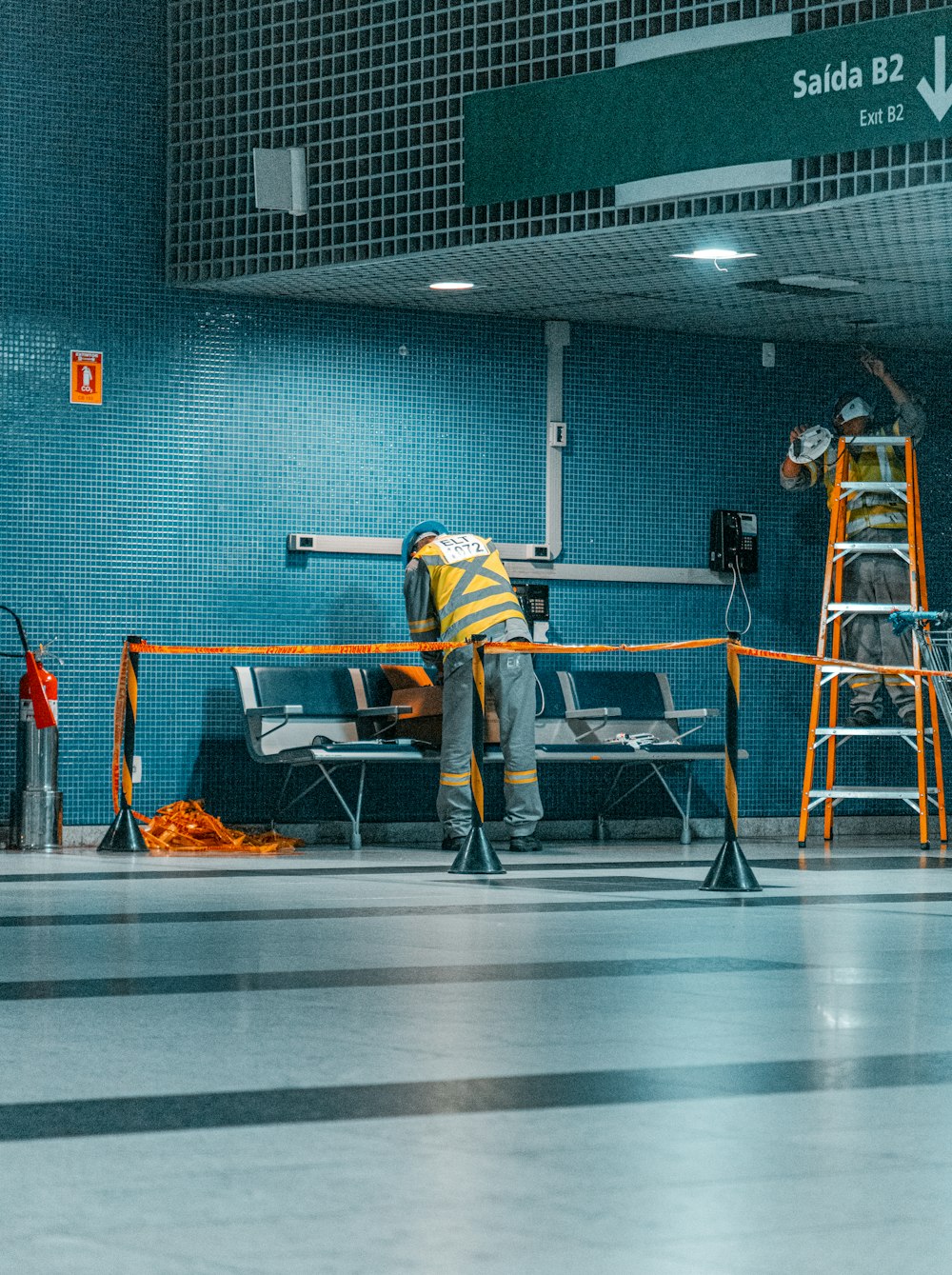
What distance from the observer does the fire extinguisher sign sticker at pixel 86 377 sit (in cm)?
1121

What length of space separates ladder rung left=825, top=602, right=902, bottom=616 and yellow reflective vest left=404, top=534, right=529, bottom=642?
2409mm

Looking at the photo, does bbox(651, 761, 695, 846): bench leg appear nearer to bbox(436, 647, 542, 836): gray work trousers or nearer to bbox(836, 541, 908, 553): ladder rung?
bbox(436, 647, 542, 836): gray work trousers

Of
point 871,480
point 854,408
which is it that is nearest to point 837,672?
point 871,480

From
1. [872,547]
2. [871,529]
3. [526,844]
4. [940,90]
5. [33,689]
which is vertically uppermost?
[940,90]

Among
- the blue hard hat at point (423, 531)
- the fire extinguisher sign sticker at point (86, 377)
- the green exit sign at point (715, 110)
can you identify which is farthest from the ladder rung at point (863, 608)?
the fire extinguisher sign sticker at point (86, 377)

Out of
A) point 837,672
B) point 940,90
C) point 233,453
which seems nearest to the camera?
point 940,90

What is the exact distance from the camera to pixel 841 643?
42.2 ft

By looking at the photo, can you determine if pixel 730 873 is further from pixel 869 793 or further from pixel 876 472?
pixel 876 472

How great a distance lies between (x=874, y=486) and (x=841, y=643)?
99 cm

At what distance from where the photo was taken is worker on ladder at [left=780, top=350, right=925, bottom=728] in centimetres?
1260

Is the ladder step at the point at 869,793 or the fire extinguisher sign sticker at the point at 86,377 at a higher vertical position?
the fire extinguisher sign sticker at the point at 86,377

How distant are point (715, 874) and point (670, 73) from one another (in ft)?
12.7

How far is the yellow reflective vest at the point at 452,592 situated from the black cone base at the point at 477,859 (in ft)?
6.57

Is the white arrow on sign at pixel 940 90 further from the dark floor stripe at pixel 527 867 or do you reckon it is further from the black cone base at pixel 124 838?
the black cone base at pixel 124 838
